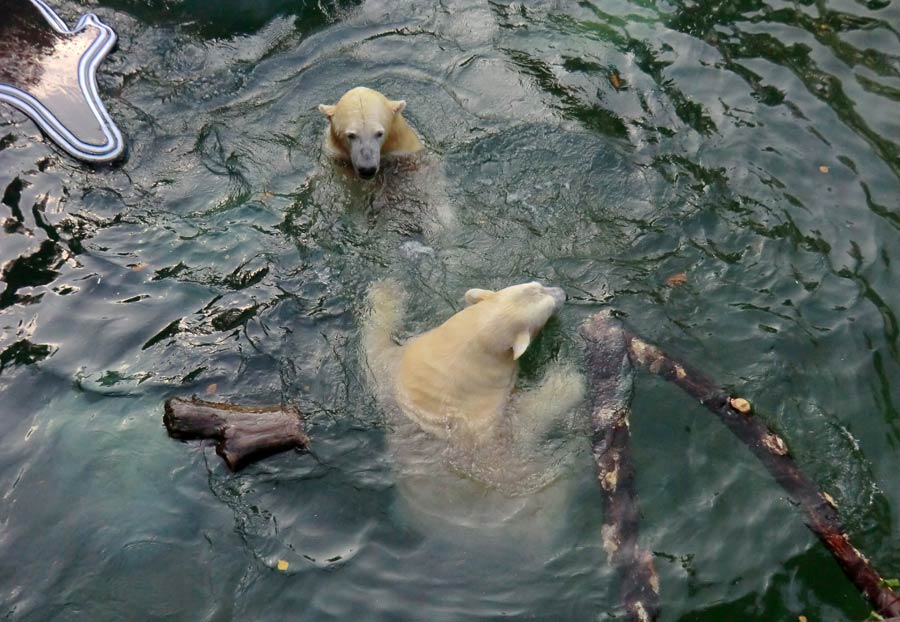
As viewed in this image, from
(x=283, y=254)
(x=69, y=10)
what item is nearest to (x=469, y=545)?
(x=283, y=254)

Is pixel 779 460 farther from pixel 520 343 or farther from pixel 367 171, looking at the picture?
pixel 367 171

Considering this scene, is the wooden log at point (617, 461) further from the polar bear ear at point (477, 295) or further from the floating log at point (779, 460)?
the polar bear ear at point (477, 295)

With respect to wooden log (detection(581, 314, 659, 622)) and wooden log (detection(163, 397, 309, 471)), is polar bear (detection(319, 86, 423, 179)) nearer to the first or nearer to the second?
wooden log (detection(581, 314, 659, 622))

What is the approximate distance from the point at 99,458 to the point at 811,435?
5652 mm

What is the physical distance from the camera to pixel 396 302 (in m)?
6.71

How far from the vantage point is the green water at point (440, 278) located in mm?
5129

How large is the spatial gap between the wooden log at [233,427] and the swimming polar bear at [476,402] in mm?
894

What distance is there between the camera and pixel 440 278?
23.1 feet

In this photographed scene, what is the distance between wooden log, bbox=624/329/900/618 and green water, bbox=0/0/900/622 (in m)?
0.12

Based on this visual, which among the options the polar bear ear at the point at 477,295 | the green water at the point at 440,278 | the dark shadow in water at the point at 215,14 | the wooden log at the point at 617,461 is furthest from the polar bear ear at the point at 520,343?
the dark shadow in water at the point at 215,14

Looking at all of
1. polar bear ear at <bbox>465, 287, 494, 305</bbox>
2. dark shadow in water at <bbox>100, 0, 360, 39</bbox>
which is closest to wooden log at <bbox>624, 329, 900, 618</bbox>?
polar bear ear at <bbox>465, 287, 494, 305</bbox>

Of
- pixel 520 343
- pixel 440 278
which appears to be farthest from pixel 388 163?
pixel 520 343

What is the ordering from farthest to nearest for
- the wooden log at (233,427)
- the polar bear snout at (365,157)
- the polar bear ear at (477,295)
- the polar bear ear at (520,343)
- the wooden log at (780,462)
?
1. the polar bear snout at (365,157)
2. the polar bear ear at (477,295)
3. the polar bear ear at (520,343)
4. the wooden log at (233,427)
5. the wooden log at (780,462)

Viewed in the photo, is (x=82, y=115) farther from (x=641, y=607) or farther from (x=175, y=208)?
(x=641, y=607)
